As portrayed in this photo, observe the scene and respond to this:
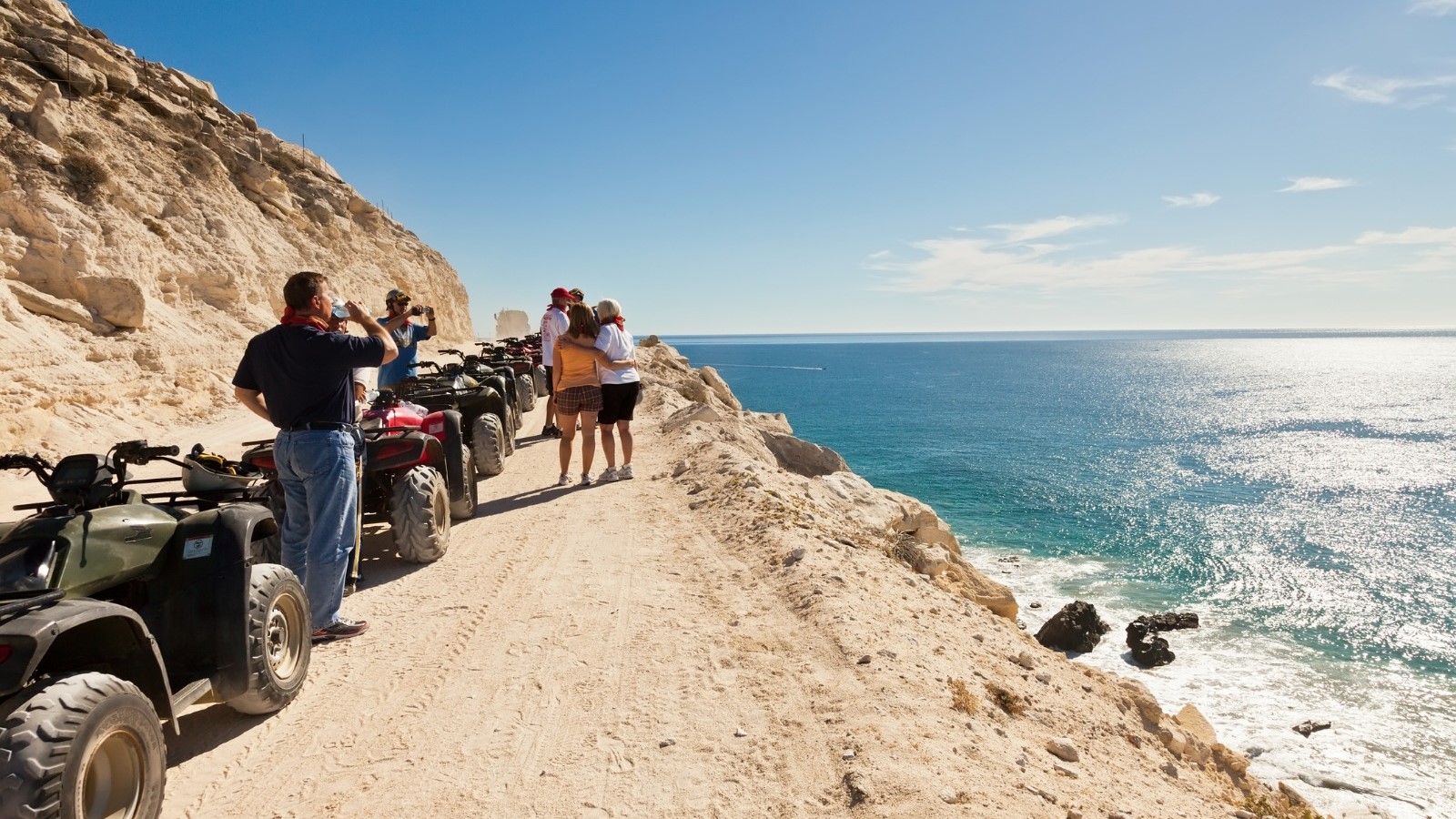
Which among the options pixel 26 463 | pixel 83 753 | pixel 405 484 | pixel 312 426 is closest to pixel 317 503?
pixel 312 426

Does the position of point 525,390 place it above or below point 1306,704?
above

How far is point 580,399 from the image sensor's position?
834cm

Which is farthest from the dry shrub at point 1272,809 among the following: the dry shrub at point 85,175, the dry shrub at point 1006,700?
the dry shrub at point 85,175

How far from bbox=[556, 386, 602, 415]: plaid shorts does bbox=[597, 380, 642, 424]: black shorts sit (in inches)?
3.5

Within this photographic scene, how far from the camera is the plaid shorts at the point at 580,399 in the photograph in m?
8.31

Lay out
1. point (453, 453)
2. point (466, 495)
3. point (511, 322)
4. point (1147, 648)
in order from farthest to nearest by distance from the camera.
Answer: point (511, 322) → point (1147, 648) → point (466, 495) → point (453, 453)

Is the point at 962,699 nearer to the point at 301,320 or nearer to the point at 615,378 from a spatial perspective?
the point at 301,320

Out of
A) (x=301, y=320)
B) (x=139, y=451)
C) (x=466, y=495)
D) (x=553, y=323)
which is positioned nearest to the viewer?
(x=139, y=451)

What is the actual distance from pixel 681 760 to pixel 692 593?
7.03 ft

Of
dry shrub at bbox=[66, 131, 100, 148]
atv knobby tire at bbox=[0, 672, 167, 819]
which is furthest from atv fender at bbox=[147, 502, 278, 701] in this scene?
dry shrub at bbox=[66, 131, 100, 148]

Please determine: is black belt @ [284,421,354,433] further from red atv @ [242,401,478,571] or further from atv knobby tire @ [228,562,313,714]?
red atv @ [242,401,478,571]

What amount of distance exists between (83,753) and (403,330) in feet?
18.6

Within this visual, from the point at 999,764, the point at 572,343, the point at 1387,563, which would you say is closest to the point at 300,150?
the point at 572,343

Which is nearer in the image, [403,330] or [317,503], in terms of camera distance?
[317,503]
